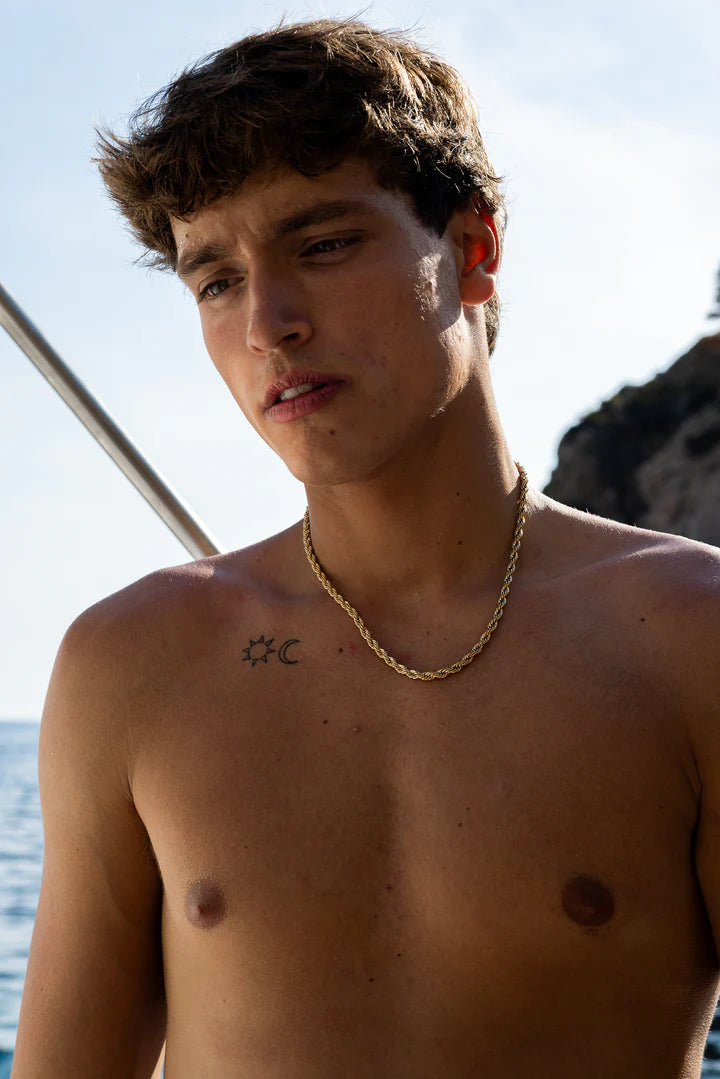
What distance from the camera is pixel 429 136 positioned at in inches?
78.7

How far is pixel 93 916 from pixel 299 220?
41.1 inches

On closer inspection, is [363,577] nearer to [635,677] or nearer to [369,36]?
[635,677]

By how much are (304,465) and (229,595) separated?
1.16 ft

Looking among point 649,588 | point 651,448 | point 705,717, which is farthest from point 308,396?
point 651,448

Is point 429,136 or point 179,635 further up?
point 429,136

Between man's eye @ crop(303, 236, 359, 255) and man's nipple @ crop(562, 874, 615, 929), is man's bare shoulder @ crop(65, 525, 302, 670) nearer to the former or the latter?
man's eye @ crop(303, 236, 359, 255)

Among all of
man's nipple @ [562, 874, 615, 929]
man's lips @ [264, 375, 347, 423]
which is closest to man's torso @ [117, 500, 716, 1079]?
man's nipple @ [562, 874, 615, 929]

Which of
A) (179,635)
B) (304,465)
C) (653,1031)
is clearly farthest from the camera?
(179,635)

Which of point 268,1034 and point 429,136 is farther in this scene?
point 429,136

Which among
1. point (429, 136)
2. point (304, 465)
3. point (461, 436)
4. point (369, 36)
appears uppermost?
point (369, 36)

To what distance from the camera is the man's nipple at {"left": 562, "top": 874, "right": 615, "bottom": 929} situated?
1.65 meters

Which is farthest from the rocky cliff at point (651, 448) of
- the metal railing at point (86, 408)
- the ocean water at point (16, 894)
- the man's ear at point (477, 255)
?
the metal railing at point (86, 408)

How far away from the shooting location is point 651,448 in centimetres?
3250

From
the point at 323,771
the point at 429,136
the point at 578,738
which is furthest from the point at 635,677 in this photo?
the point at 429,136
